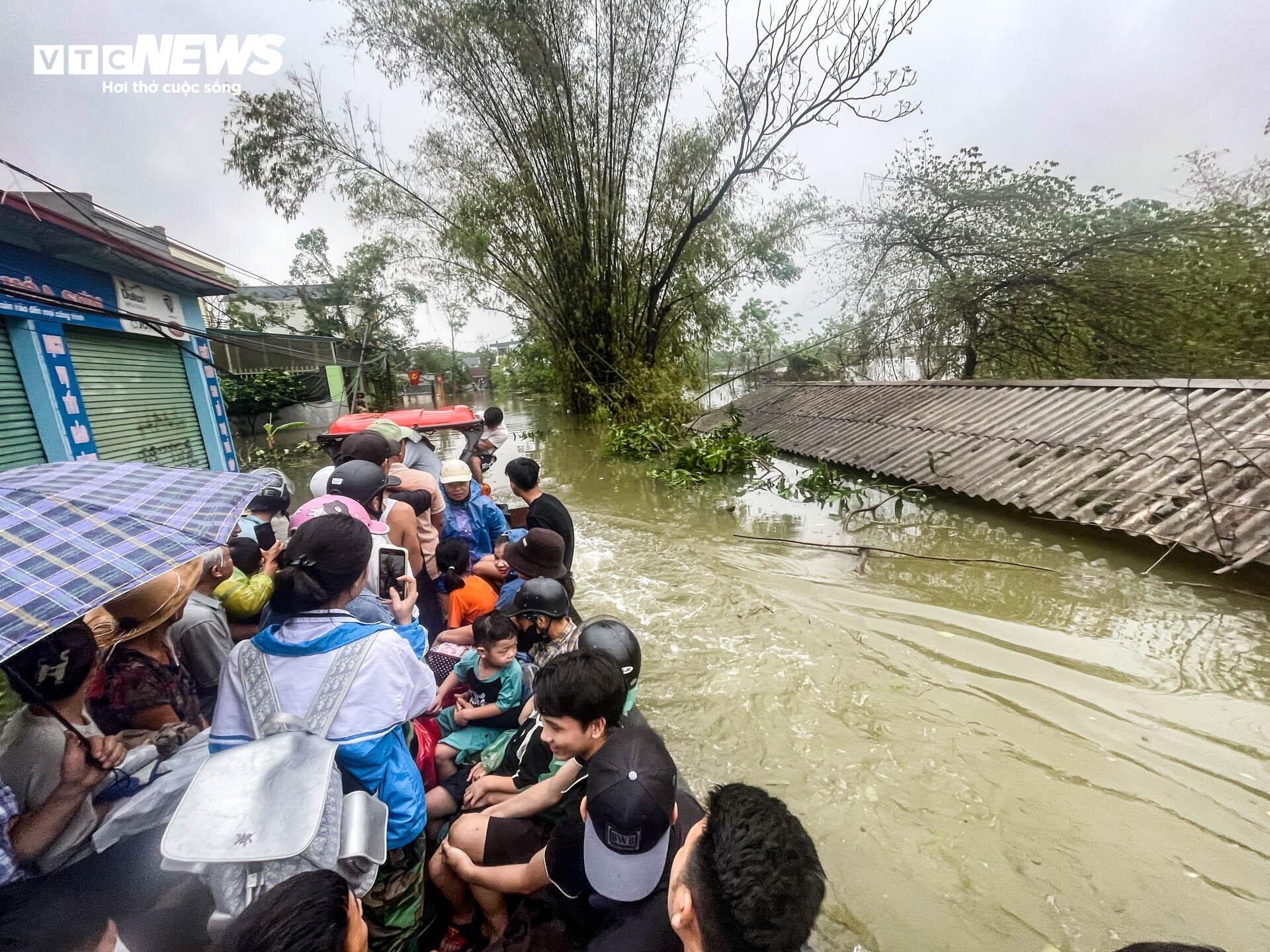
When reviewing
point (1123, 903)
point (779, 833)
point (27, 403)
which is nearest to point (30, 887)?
point (779, 833)

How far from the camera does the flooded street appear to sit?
7.04 feet

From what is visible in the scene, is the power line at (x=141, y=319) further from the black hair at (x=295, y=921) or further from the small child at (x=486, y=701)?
the black hair at (x=295, y=921)

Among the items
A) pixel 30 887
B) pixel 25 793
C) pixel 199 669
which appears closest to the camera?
pixel 30 887

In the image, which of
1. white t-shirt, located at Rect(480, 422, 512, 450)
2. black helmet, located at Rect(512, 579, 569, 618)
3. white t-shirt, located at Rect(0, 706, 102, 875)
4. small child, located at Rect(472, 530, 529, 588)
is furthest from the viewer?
white t-shirt, located at Rect(480, 422, 512, 450)

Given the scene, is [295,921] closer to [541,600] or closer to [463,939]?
[463,939]

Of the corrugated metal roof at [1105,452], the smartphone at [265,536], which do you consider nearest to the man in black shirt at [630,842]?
the smartphone at [265,536]

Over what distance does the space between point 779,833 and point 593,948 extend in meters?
0.62

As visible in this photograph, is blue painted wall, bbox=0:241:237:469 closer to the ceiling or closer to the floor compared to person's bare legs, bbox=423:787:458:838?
closer to the ceiling

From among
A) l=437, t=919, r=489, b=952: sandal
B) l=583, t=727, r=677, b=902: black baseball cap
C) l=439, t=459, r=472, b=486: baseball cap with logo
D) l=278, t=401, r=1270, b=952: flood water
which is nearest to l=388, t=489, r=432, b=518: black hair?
l=439, t=459, r=472, b=486: baseball cap with logo

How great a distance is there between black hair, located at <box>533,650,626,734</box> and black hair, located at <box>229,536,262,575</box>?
6.28 feet

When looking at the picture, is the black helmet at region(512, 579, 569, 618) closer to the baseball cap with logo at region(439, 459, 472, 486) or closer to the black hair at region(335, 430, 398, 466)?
the black hair at region(335, 430, 398, 466)

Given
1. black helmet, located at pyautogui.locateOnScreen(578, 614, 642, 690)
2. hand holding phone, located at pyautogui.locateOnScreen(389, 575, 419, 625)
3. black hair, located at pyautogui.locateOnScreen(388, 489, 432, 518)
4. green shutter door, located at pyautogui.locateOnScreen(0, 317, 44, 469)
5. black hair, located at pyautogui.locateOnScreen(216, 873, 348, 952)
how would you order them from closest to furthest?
black hair, located at pyautogui.locateOnScreen(216, 873, 348, 952) < black helmet, located at pyautogui.locateOnScreen(578, 614, 642, 690) < hand holding phone, located at pyautogui.locateOnScreen(389, 575, 419, 625) < black hair, located at pyautogui.locateOnScreen(388, 489, 432, 518) < green shutter door, located at pyautogui.locateOnScreen(0, 317, 44, 469)

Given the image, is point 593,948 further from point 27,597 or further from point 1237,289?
point 1237,289

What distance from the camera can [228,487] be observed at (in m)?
2.29
